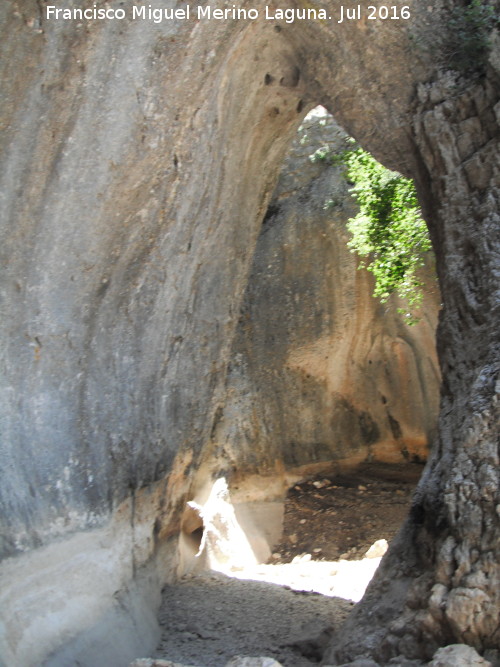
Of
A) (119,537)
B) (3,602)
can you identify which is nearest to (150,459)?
(119,537)

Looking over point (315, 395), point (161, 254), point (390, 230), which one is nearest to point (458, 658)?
point (161, 254)

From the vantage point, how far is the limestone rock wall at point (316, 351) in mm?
8133

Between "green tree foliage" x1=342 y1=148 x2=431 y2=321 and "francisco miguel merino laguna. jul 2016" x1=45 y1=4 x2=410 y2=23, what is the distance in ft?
7.58

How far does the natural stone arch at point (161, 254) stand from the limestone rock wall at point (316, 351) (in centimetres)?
268

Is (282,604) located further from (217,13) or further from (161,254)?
(217,13)

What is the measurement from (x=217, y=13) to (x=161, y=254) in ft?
4.95

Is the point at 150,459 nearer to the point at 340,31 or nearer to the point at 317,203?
the point at 340,31

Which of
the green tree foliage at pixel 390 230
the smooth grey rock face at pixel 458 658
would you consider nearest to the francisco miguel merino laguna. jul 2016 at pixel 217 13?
the green tree foliage at pixel 390 230

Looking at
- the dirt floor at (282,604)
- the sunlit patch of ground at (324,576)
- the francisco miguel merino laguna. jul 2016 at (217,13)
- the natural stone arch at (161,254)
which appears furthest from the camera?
the sunlit patch of ground at (324,576)

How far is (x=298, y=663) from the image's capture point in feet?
13.5

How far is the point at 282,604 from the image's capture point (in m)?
5.09

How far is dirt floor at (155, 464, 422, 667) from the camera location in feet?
14.7

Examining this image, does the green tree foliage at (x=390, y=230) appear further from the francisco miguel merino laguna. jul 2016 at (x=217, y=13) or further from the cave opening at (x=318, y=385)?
the francisco miguel merino laguna. jul 2016 at (x=217, y=13)

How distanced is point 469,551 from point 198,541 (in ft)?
13.6
